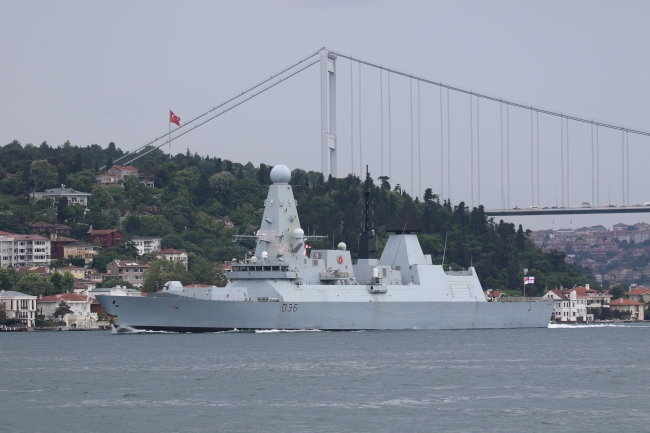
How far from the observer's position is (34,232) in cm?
9119

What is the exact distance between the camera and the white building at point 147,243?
8856cm

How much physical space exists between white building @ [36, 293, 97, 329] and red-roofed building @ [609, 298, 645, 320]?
122ft

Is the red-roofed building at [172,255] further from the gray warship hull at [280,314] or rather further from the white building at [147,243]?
the gray warship hull at [280,314]

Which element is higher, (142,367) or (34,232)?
(34,232)

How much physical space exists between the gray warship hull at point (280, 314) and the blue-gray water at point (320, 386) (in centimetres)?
151

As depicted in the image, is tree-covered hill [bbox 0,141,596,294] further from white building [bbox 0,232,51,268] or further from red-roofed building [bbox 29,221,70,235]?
white building [bbox 0,232,51,268]

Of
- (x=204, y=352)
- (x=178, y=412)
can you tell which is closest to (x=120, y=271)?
(x=204, y=352)

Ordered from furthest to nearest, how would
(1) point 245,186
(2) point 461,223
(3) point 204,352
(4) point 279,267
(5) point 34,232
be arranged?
(1) point 245,186
(5) point 34,232
(2) point 461,223
(4) point 279,267
(3) point 204,352

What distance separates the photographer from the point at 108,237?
89.9 metres

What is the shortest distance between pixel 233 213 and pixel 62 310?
108ft

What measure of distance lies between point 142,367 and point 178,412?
310 inches

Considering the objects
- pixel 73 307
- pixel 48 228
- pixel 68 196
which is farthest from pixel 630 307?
pixel 68 196

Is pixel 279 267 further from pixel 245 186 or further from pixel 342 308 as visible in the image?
pixel 245 186

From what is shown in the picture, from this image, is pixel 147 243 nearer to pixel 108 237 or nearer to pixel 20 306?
pixel 108 237
